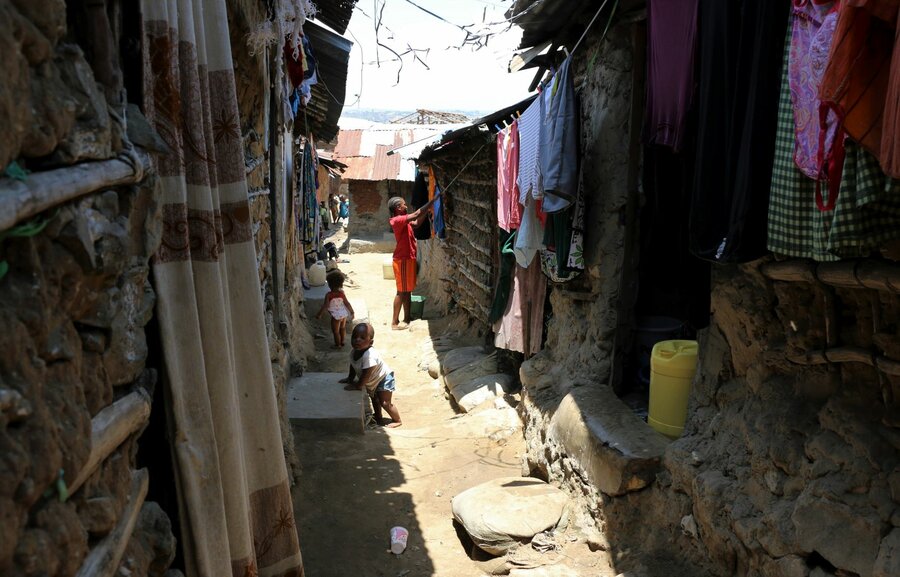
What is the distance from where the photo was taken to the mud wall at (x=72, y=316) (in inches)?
44.8

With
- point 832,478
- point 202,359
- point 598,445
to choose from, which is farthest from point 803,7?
point 598,445

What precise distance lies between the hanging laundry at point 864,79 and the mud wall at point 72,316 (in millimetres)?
1917

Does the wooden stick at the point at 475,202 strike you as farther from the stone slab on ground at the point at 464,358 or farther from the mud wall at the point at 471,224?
the stone slab on ground at the point at 464,358

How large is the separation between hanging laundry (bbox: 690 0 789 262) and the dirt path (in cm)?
252

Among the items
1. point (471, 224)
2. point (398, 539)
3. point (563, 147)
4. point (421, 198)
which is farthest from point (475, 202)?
point (398, 539)

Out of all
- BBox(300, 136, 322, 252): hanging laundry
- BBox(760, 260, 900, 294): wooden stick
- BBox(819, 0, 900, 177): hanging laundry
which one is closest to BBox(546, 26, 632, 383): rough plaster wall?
BBox(760, 260, 900, 294): wooden stick

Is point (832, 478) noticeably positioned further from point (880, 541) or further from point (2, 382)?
point (2, 382)

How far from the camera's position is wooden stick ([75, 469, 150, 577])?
141 centimetres

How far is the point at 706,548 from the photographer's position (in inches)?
137

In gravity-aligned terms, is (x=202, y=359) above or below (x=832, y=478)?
above

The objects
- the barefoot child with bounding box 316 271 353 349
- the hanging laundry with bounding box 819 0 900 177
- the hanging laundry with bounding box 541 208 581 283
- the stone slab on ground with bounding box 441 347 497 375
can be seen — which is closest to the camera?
the hanging laundry with bounding box 819 0 900 177

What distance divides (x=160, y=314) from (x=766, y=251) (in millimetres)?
2323

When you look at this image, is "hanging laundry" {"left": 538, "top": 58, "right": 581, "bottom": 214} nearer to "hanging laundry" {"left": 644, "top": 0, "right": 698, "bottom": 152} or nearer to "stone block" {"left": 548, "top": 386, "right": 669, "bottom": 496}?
"hanging laundry" {"left": 644, "top": 0, "right": 698, "bottom": 152}

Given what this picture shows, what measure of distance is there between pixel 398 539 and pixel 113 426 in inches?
131
